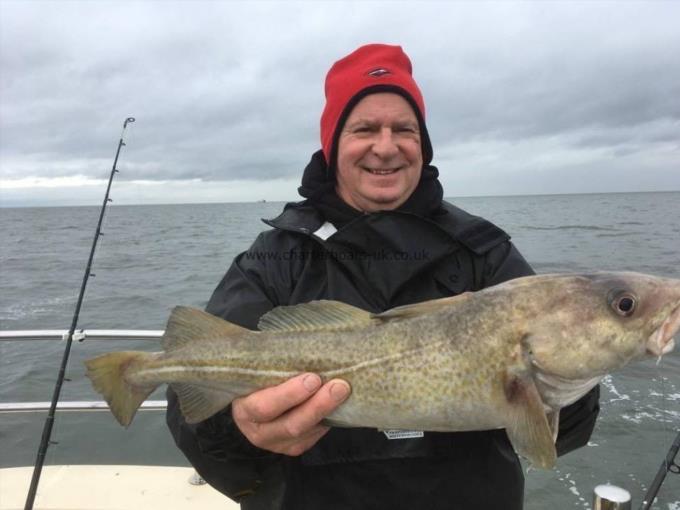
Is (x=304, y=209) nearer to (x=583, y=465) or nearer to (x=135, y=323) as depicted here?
(x=583, y=465)

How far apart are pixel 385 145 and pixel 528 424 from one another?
171cm

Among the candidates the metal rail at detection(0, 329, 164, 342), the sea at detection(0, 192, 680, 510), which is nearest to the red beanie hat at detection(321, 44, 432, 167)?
the metal rail at detection(0, 329, 164, 342)

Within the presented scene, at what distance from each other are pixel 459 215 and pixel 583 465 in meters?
6.61

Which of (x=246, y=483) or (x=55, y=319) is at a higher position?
(x=246, y=483)

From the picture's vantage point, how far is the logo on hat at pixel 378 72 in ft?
10.8

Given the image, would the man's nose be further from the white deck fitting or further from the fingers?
the white deck fitting

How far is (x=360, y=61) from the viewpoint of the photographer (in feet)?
11.6

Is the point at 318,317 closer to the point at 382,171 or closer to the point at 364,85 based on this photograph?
the point at 382,171

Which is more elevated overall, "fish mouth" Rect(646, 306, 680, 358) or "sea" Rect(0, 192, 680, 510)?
"fish mouth" Rect(646, 306, 680, 358)

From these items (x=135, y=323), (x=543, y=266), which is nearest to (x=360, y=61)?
(x=135, y=323)

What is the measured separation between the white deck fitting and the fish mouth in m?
3.47

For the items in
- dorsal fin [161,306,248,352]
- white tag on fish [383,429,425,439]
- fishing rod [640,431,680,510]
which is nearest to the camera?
white tag on fish [383,429,425,439]

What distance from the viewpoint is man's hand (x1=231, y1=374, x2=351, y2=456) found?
227 cm

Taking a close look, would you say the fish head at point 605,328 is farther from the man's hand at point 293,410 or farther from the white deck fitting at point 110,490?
the white deck fitting at point 110,490
